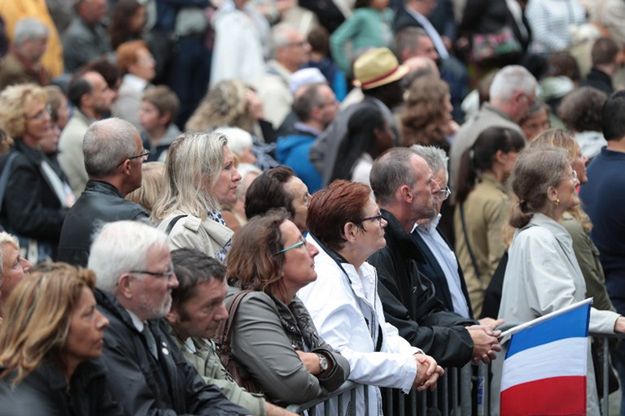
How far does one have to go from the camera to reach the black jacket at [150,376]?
491cm

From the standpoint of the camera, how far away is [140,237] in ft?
16.8

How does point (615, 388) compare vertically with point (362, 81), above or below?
below

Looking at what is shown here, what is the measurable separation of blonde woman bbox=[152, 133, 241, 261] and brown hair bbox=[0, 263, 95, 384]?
1.86 metres

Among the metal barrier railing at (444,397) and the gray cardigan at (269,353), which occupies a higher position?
the gray cardigan at (269,353)

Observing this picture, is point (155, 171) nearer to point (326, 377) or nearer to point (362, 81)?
point (326, 377)

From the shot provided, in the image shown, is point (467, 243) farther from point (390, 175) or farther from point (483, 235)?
point (390, 175)

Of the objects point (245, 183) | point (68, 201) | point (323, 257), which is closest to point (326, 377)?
point (323, 257)

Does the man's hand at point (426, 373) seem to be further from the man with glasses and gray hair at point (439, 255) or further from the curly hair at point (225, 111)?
the curly hair at point (225, 111)

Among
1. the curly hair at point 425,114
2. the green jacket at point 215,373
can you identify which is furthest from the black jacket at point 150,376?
the curly hair at point 425,114

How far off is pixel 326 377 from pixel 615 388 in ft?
8.43

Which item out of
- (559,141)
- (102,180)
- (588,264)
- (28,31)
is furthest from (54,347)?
(28,31)

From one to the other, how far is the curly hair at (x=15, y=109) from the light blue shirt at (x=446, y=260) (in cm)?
346

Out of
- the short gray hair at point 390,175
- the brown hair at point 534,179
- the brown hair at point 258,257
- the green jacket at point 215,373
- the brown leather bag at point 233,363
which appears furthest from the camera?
the brown hair at point 534,179

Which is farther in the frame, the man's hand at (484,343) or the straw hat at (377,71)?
the straw hat at (377,71)
